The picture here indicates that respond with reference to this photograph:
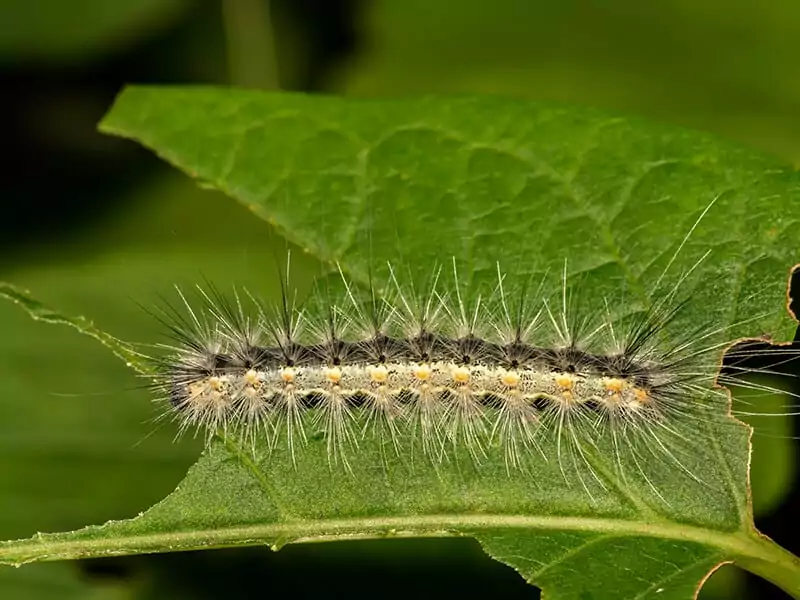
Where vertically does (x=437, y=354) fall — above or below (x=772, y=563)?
above

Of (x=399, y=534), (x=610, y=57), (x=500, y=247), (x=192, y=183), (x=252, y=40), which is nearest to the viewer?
(x=399, y=534)

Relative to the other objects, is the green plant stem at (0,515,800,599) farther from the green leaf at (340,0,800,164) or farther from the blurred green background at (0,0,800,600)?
the green leaf at (340,0,800,164)

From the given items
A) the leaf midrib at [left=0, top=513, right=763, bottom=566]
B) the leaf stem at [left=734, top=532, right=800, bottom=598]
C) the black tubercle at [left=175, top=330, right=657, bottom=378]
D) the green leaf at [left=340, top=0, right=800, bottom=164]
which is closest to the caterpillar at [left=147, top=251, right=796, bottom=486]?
the black tubercle at [left=175, top=330, right=657, bottom=378]

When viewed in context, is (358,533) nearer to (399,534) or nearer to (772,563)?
(399,534)

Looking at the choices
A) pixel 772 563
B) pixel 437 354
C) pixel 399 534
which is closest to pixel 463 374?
pixel 437 354

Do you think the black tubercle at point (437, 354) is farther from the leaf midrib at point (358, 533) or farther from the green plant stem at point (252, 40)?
the green plant stem at point (252, 40)
